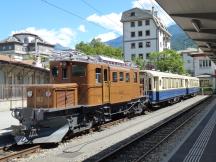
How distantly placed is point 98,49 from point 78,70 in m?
69.3

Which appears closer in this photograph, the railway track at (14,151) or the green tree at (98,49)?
the railway track at (14,151)

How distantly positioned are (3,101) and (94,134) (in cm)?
1303

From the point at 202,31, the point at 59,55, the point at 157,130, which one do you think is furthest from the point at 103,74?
the point at 202,31

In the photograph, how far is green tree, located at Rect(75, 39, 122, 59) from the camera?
8580 centimetres

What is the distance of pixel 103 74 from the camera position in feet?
62.5

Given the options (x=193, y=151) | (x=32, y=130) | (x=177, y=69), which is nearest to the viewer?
(x=193, y=151)

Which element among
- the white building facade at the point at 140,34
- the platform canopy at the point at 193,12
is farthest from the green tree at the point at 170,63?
the platform canopy at the point at 193,12

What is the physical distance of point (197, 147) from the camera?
14.3 m

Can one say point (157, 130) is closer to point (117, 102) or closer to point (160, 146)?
point (117, 102)

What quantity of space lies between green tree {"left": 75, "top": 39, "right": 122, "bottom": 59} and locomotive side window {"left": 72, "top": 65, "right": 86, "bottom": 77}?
66552 millimetres

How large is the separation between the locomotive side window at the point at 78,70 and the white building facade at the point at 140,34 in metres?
88.8

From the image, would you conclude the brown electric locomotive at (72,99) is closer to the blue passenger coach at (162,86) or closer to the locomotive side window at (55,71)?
the locomotive side window at (55,71)

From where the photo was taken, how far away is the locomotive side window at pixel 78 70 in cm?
1766

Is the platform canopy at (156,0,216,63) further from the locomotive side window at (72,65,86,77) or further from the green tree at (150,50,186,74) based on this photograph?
the green tree at (150,50,186,74)
